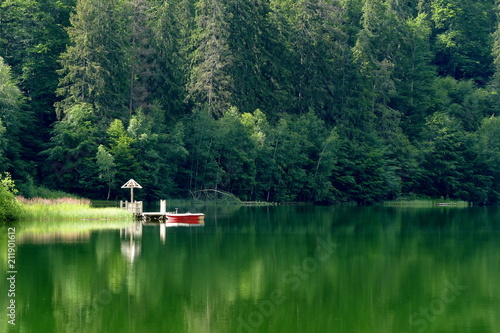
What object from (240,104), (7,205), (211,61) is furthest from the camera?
(240,104)

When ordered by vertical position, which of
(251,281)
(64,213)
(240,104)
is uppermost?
(240,104)

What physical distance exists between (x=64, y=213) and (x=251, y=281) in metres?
25.3

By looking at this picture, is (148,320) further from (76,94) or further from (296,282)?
(76,94)

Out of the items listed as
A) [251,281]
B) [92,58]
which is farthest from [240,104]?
[251,281]

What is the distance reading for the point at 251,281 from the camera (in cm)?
2941

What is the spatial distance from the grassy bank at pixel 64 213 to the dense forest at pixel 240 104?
13856 millimetres

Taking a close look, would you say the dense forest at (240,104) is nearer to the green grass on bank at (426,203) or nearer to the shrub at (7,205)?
the green grass on bank at (426,203)

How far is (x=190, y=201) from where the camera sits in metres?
80.1

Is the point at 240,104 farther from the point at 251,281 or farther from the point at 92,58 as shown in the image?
the point at 251,281

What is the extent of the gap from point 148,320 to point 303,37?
259 feet

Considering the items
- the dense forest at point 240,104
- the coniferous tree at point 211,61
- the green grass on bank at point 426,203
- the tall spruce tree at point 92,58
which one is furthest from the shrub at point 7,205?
the green grass on bank at point 426,203

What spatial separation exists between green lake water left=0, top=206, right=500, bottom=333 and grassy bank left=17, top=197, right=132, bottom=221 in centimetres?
518

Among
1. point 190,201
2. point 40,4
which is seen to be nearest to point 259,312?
point 190,201

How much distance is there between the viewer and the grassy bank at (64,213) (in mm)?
50938
